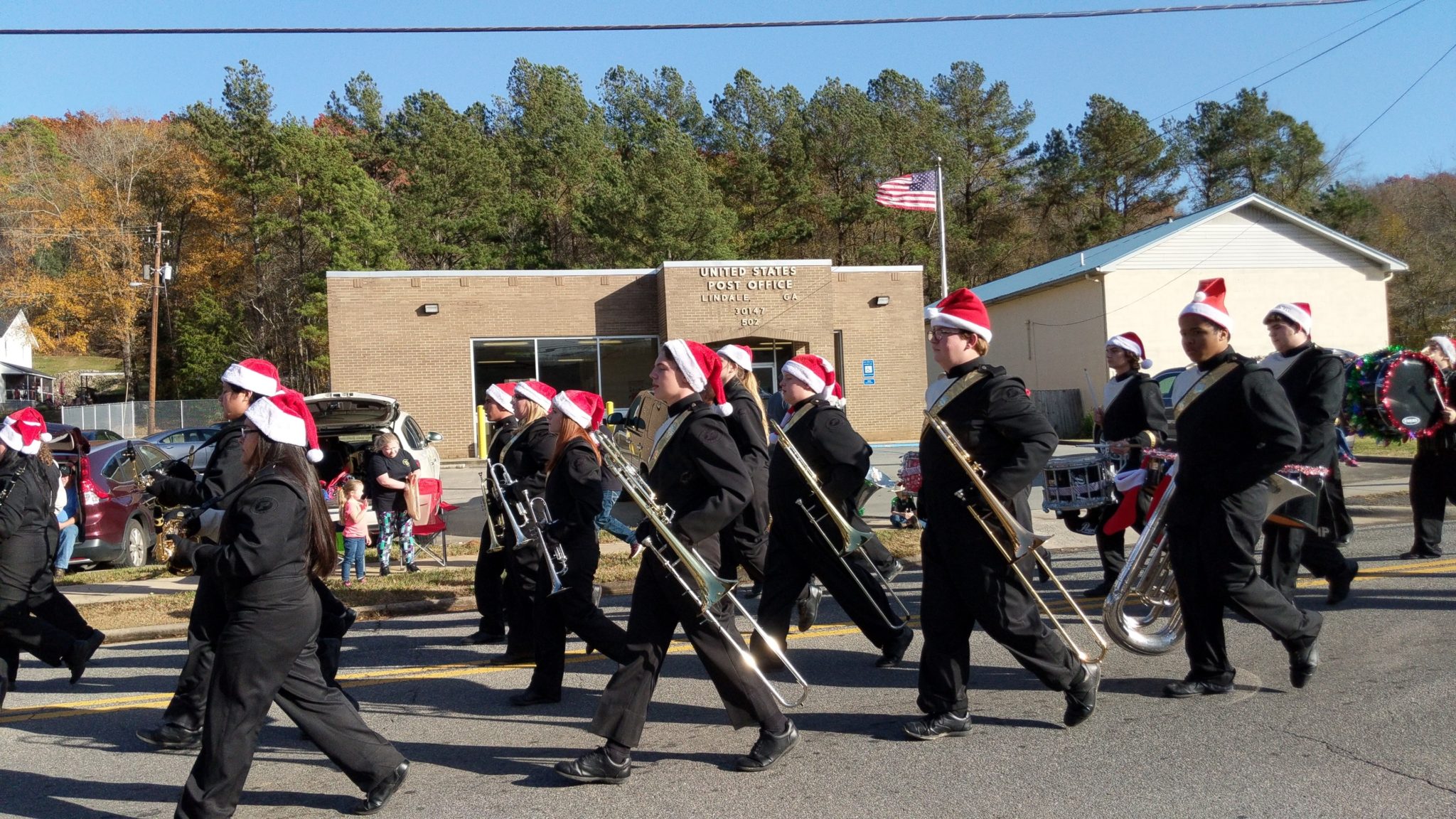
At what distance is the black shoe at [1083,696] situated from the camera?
5266mm

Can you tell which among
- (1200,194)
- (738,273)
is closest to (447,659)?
(738,273)

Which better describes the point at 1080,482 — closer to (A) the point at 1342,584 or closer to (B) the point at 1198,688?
(A) the point at 1342,584

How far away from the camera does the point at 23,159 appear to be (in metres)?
52.7

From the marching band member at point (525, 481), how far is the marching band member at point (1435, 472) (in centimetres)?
703

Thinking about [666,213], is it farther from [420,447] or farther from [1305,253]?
[420,447]

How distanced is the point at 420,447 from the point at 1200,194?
161ft

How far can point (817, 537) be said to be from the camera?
6348 millimetres

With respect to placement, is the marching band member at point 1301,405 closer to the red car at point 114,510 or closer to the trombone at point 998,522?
the trombone at point 998,522

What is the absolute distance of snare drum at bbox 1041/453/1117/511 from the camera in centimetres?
870

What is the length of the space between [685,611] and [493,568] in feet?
10.1

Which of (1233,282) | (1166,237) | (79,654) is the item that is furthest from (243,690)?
(1233,282)

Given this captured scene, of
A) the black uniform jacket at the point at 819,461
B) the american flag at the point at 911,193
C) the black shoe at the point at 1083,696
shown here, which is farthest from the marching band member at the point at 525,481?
the american flag at the point at 911,193

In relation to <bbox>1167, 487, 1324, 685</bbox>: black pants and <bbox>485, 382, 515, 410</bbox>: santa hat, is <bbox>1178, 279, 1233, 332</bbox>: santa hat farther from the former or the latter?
<bbox>485, 382, 515, 410</bbox>: santa hat

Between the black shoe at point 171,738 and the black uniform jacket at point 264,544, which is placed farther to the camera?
the black shoe at point 171,738
